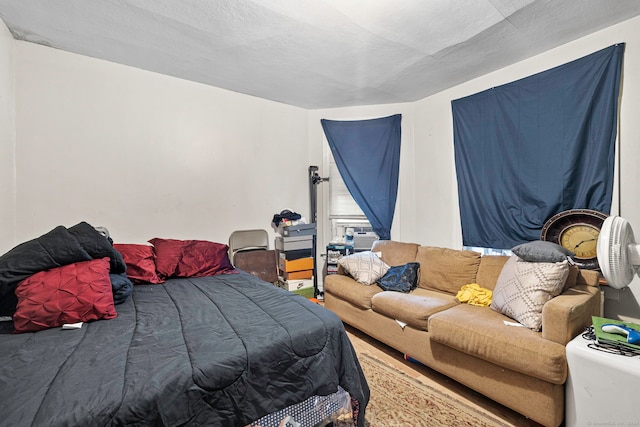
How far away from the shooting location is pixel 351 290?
295 centimetres

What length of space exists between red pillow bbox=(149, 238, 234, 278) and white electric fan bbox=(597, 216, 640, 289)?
2.74m

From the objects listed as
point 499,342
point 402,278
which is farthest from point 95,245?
point 499,342

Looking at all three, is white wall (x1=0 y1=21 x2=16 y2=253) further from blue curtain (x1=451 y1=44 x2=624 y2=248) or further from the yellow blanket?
blue curtain (x1=451 y1=44 x2=624 y2=248)

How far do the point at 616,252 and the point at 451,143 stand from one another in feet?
6.96

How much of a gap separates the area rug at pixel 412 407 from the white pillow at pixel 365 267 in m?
0.98

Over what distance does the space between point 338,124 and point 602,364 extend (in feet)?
11.4

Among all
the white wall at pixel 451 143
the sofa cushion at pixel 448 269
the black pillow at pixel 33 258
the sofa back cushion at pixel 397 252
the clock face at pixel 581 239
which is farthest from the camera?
the sofa back cushion at pixel 397 252

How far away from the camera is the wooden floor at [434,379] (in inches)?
72.2

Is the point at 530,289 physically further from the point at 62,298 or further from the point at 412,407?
the point at 62,298

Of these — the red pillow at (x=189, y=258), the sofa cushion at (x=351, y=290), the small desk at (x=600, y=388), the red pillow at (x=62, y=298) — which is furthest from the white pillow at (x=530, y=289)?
the red pillow at (x=62, y=298)

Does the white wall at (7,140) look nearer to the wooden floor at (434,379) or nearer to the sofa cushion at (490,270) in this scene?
the wooden floor at (434,379)

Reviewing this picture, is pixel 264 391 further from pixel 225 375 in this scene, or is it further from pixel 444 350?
pixel 444 350

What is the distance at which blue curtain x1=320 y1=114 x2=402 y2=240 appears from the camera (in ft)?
12.9

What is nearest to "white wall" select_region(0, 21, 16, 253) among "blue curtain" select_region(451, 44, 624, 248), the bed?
the bed
